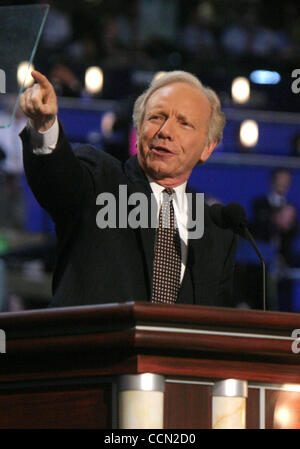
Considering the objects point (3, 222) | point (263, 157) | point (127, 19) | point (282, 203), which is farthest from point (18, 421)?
point (127, 19)

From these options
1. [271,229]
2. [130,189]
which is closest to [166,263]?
[130,189]

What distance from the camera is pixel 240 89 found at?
7.59m

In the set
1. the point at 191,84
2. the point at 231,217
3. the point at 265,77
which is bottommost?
the point at 231,217

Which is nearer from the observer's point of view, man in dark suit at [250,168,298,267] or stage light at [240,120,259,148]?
man in dark suit at [250,168,298,267]

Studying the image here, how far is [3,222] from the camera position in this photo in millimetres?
6684

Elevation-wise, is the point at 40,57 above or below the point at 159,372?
above

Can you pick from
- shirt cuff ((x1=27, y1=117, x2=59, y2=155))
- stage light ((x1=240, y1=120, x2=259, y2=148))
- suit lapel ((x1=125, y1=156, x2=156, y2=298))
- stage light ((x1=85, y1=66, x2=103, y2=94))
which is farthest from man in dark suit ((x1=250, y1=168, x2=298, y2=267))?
shirt cuff ((x1=27, y1=117, x2=59, y2=155))

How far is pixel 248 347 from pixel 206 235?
2.55 ft

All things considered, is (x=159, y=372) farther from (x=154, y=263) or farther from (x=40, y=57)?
(x=40, y=57)

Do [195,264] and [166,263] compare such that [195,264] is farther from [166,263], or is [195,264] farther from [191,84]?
[191,84]

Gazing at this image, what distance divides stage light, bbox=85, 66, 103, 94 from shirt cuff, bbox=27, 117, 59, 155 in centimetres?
554

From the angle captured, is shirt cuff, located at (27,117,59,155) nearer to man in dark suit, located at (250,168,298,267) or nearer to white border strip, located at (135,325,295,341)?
white border strip, located at (135,325,295,341)

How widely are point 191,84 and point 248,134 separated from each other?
5.24m

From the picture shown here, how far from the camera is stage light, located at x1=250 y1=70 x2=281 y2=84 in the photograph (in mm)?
7688
